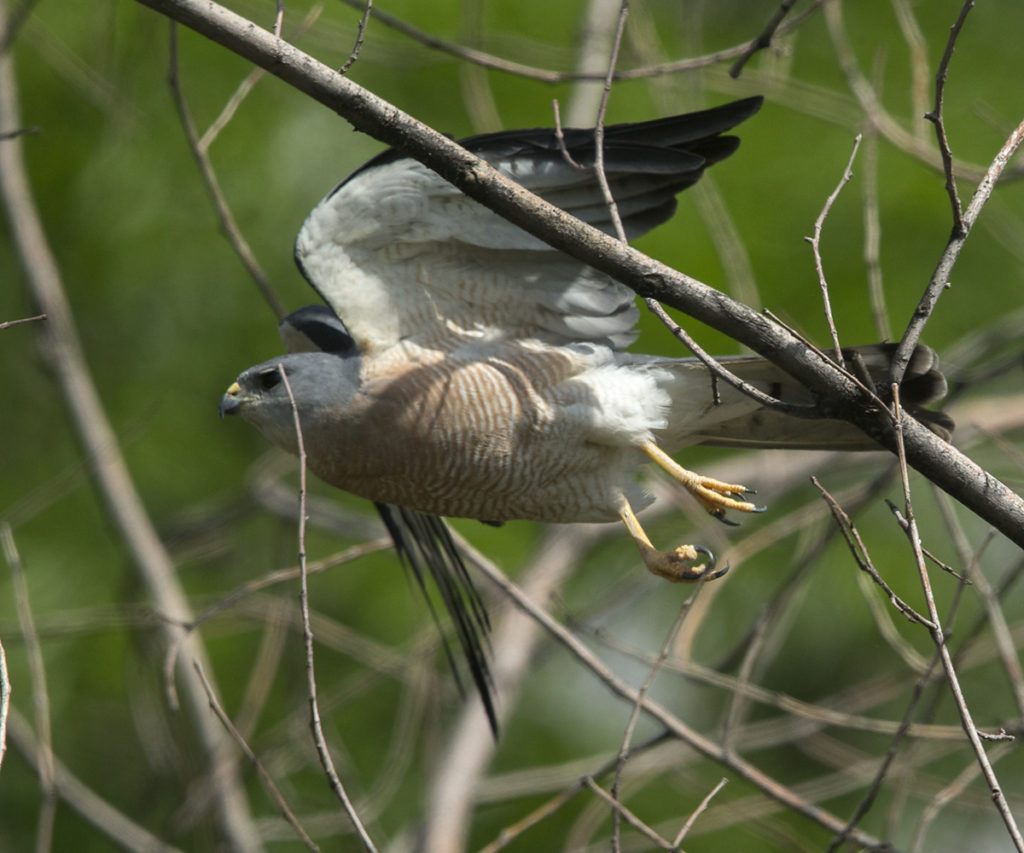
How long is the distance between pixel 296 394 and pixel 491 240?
695mm

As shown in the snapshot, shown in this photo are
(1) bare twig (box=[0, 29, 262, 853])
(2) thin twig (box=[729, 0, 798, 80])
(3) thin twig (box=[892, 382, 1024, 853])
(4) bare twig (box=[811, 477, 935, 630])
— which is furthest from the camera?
(1) bare twig (box=[0, 29, 262, 853])

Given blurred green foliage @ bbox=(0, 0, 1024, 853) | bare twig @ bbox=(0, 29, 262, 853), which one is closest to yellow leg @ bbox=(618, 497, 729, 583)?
bare twig @ bbox=(0, 29, 262, 853)

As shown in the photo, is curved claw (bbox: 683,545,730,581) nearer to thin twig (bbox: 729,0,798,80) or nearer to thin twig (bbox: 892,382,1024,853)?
thin twig (bbox: 892,382,1024,853)

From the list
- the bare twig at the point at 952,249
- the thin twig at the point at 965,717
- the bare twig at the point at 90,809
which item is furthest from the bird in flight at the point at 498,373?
the bare twig at the point at 90,809

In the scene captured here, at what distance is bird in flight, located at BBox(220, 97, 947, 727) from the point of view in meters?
3.28

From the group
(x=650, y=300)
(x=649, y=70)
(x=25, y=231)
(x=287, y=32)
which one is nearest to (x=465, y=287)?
(x=649, y=70)

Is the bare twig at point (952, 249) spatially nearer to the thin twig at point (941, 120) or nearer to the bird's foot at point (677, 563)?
the thin twig at point (941, 120)

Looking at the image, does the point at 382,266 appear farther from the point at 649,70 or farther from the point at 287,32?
the point at 287,32

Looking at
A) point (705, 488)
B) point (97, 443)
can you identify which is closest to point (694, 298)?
point (705, 488)

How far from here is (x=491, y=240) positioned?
3.33 meters

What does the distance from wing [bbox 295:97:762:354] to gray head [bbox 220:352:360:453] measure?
12cm

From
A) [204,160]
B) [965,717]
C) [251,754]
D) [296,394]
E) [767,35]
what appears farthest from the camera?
[204,160]

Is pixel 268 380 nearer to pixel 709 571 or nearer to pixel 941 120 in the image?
pixel 709 571

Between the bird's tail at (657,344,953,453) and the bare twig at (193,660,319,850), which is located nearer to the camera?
the bare twig at (193,660,319,850)
